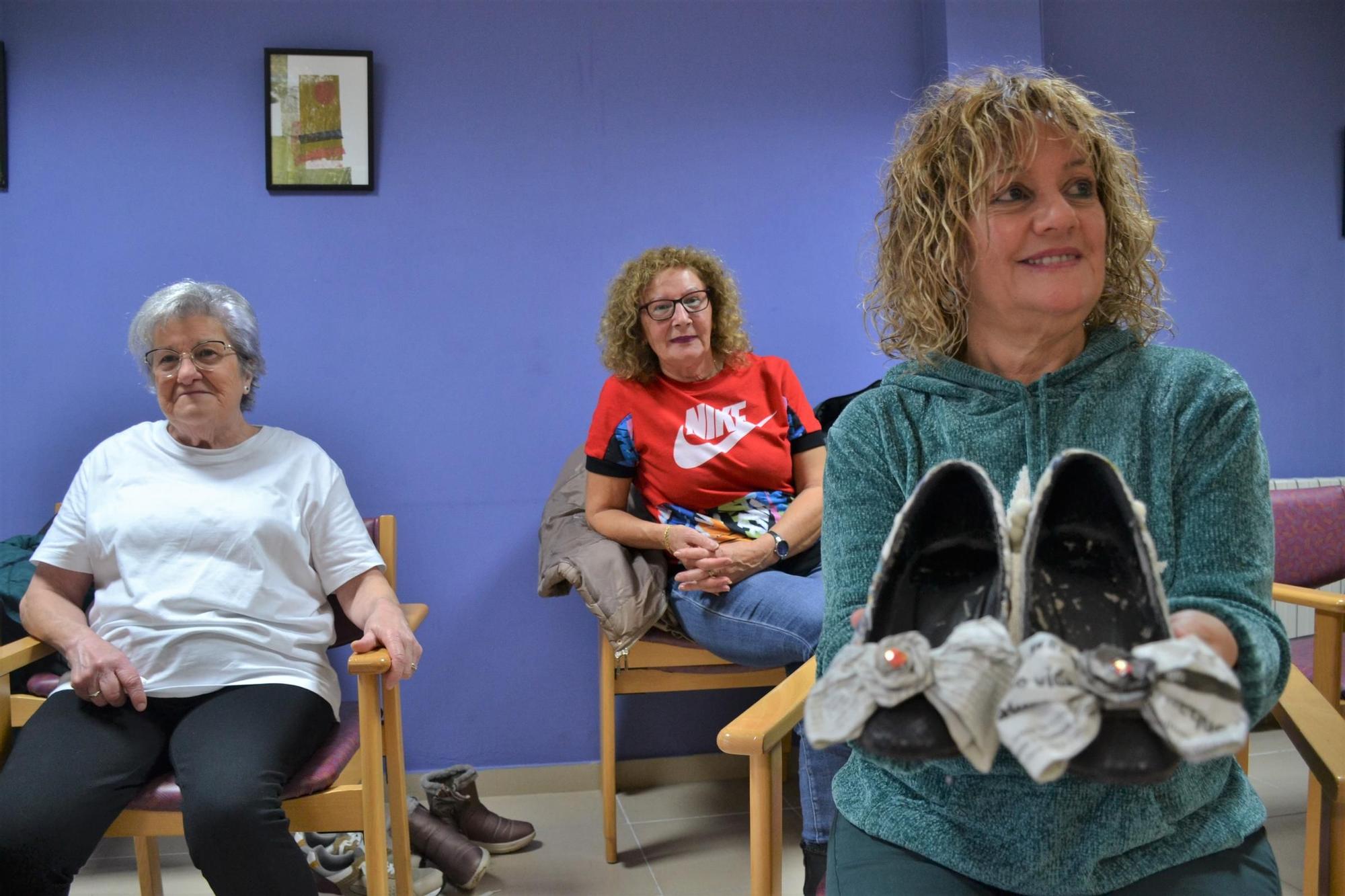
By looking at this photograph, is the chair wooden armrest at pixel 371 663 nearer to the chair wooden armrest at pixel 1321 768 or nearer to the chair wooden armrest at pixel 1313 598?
→ the chair wooden armrest at pixel 1321 768

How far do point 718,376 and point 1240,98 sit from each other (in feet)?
6.37

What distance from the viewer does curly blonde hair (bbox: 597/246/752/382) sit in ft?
7.97

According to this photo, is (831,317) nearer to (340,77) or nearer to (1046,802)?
(340,77)

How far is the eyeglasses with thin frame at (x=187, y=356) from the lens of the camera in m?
1.91

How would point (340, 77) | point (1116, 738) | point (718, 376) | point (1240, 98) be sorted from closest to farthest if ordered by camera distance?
point (1116, 738) < point (718, 376) < point (340, 77) < point (1240, 98)

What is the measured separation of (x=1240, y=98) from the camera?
3070 mm

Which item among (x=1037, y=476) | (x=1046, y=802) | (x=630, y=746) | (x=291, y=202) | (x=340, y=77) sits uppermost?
(x=340, y=77)

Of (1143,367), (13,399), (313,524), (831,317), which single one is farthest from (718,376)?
(13,399)

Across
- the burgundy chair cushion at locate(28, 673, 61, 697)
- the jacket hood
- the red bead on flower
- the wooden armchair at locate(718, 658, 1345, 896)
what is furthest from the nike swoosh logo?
the red bead on flower

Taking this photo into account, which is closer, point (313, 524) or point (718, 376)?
point (313, 524)

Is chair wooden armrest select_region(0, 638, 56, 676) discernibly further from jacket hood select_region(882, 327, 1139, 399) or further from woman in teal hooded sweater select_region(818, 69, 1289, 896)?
jacket hood select_region(882, 327, 1139, 399)

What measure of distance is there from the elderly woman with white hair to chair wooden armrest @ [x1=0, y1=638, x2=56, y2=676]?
0.10 ft

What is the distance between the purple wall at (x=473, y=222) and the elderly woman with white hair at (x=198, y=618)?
0.63 meters

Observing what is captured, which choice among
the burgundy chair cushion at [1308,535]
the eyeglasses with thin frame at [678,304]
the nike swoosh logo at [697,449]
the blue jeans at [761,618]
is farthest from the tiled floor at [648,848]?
the eyeglasses with thin frame at [678,304]
